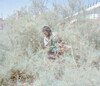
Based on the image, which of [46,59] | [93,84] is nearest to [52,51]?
[46,59]

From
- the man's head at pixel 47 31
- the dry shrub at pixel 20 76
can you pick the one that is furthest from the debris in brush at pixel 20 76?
the man's head at pixel 47 31

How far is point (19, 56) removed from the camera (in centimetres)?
722

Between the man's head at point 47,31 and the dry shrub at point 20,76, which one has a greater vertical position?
the man's head at point 47,31

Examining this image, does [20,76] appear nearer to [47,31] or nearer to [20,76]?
[20,76]

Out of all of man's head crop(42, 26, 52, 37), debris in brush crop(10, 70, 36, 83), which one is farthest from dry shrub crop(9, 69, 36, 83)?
man's head crop(42, 26, 52, 37)

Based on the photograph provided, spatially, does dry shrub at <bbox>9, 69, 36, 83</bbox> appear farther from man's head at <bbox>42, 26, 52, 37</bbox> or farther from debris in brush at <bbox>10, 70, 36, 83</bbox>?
man's head at <bbox>42, 26, 52, 37</bbox>

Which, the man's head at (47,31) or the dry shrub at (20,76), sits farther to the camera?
the man's head at (47,31)

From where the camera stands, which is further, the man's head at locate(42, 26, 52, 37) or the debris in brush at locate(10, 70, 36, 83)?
the man's head at locate(42, 26, 52, 37)

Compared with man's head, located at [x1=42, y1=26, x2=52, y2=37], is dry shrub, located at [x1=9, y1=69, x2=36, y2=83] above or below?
below

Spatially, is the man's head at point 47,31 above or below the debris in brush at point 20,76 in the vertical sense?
above

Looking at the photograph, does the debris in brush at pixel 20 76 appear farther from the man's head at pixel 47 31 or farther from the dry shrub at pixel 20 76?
the man's head at pixel 47 31

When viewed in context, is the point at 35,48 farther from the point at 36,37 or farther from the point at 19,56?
the point at 19,56

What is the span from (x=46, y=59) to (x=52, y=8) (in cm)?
481

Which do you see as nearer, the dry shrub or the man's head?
the dry shrub
